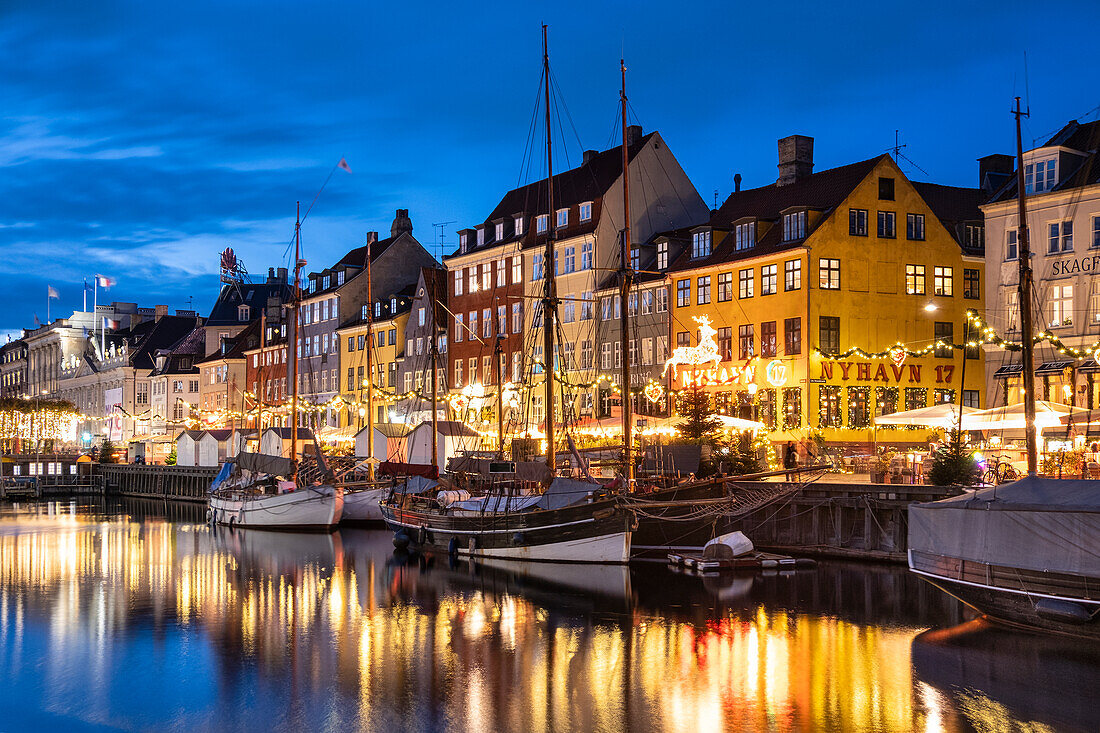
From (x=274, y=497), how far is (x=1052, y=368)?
36.3 meters

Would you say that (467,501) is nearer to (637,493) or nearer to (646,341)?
(637,493)

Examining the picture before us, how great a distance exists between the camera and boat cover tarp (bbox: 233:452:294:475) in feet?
202

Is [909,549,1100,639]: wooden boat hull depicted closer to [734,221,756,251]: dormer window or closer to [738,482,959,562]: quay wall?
[738,482,959,562]: quay wall

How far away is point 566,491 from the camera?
1582 inches

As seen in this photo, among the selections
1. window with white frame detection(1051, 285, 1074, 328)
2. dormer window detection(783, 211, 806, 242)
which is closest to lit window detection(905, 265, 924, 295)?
dormer window detection(783, 211, 806, 242)

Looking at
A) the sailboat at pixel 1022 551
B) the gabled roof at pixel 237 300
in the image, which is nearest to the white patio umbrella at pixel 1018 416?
the sailboat at pixel 1022 551

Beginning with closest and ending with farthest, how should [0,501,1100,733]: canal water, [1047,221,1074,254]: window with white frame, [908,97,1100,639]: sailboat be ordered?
[0,501,1100,733]: canal water
[908,97,1100,639]: sailboat
[1047,221,1074,254]: window with white frame

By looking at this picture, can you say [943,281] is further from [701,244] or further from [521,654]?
[521,654]

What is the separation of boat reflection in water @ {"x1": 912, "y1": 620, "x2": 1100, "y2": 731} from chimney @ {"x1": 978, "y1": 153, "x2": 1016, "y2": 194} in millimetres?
40809

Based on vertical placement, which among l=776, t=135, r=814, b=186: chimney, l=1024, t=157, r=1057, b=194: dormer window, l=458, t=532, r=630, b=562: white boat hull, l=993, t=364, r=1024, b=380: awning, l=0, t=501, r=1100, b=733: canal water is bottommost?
l=0, t=501, r=1100, b=733: canal water

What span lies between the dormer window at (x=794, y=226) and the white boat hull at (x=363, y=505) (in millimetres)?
23683

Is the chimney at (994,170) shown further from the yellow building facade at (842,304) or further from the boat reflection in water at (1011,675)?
the boat reflection in water at (1011,675)

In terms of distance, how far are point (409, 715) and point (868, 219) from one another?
44.7m

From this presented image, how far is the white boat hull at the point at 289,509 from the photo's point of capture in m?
58.1
